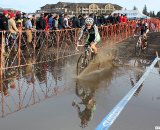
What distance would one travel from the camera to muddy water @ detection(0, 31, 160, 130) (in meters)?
7.07

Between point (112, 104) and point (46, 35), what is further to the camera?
A: point (46, 35)

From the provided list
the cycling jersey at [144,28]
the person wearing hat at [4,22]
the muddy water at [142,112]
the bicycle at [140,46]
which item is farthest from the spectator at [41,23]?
the muddy water at [142,112]

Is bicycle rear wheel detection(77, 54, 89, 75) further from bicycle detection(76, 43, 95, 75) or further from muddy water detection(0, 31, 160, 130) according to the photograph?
muddy water detection(0, 31, 160, 130)

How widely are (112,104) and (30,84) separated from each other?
131 inches

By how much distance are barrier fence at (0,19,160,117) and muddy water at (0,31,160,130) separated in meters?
0.02

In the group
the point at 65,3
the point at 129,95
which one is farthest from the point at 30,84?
the point at 65,3

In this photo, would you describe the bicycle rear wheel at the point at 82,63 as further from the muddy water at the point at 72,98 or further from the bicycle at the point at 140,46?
the bicycle at the point at 140,46

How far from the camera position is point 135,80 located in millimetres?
12055

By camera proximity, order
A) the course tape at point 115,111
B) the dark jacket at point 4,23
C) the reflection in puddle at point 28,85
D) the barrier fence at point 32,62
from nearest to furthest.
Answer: the course tape at point 115,111, the reflection in puddle at point 28,85, the barrier fence at point 32,62, the dark jacket at point 4,23

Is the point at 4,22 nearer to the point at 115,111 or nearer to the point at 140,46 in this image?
the point at 140,46

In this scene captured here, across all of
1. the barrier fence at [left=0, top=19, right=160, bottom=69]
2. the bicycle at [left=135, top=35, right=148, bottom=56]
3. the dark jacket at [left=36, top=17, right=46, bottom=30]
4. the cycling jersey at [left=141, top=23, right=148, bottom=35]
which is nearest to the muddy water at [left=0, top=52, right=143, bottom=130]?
the barrier fence at [left=0, top=19, right=160, bottom=69]

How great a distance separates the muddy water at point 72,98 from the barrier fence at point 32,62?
19 mm

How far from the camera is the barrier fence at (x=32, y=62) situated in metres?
9.23

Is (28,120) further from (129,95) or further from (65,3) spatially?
(65,3)
